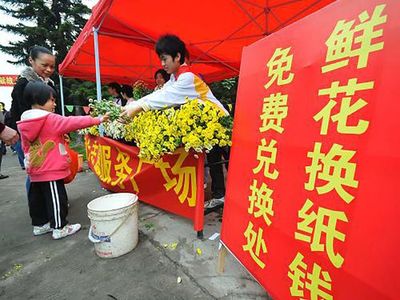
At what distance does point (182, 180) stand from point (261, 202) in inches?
49.9

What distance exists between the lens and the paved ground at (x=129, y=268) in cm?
176

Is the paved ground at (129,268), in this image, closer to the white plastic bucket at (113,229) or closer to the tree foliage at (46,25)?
the white plastic bucket at (113,229)

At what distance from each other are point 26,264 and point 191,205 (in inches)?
61.4

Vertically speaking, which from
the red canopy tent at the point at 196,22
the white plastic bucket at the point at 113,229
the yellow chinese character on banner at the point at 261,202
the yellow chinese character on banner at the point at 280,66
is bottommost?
the white plastic bucket at the point at 113,229

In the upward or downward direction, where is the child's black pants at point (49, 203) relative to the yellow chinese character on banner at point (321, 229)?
downward

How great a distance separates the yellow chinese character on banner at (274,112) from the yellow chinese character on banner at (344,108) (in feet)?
0.73

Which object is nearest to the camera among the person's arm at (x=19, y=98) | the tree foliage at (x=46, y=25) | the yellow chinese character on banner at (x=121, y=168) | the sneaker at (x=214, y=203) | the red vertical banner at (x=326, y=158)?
the red vertical banner at (x=326, y=158)

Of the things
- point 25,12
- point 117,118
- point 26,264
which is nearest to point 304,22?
point 117,118

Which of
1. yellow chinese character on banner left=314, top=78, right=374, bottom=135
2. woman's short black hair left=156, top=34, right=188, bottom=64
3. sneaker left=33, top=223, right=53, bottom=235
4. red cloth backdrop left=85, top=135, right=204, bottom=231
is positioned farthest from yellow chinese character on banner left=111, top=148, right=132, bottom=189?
yellow chinese character on banner left=314, top=78, right=374, bottom=135

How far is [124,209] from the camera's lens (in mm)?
2188

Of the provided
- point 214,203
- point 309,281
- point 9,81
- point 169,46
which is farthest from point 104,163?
point 9,81

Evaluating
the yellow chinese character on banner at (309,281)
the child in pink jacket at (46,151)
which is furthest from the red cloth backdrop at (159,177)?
the yellow chinese character on banner at (309,281)

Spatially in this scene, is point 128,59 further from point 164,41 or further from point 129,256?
point 129,256

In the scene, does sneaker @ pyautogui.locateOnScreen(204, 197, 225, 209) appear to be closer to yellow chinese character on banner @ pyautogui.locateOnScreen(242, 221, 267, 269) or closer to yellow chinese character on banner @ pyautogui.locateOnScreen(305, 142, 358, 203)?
yellow chinese character on banner @ pyautogui.locateOnScreen(242, 221, 267, 269)
